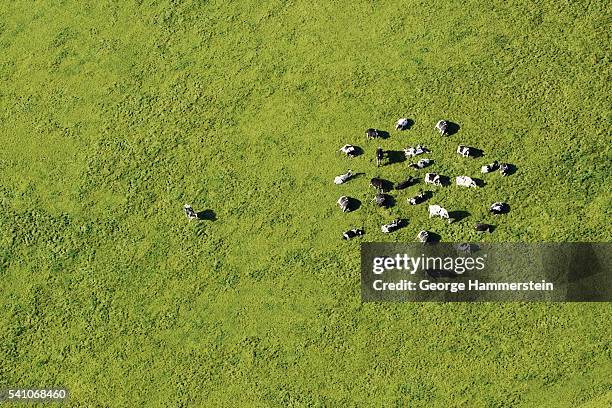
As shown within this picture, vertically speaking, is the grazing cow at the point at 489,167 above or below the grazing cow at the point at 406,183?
above

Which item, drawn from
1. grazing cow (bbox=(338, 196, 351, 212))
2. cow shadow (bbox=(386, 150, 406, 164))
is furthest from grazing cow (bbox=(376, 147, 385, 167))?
grazing cow (bbox=(338, 196, 351, 212))

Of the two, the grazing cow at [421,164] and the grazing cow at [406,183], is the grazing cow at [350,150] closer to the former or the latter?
the grazing cow at [406,183]

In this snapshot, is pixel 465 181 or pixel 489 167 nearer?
pixel 465 181

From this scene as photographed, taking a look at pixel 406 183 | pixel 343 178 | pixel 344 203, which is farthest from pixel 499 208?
pixel 343 178

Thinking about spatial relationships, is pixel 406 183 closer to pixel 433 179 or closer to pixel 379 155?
pixel 433 179

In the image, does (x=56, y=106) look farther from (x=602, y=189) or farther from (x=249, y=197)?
(x=602, y=189)

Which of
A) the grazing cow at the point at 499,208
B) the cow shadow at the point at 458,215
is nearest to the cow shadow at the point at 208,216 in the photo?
the cow shadow at the point at 458,215
